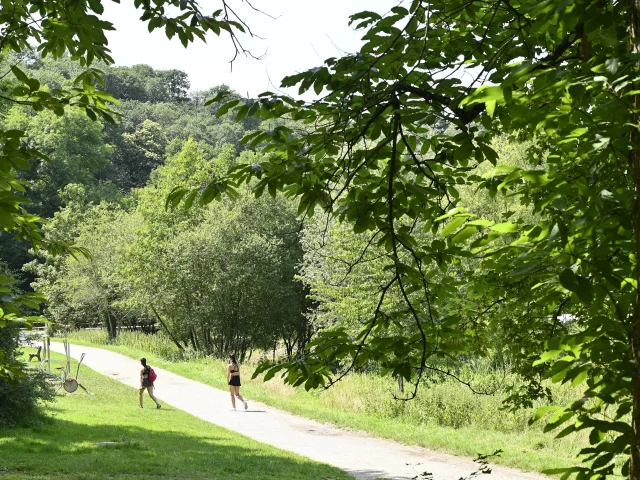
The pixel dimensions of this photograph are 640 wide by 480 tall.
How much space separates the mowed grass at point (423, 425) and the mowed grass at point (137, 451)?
2382 mm

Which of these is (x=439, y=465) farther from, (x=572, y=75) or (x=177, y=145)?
(x=177, y=145)

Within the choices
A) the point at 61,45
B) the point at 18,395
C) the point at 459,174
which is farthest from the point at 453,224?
the point at 18,395

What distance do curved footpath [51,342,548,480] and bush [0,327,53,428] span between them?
3.73 m

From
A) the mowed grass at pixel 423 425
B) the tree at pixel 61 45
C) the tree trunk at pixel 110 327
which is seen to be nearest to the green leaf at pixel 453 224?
the tree at pixel 61 45

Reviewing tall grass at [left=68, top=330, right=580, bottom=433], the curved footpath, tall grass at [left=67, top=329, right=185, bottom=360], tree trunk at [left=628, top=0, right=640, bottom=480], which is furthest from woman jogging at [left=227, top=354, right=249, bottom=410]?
tree trunk at [left=628, top=0, right=640, bottom=480]

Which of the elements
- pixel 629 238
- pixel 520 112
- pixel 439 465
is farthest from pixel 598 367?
pixel 439 465

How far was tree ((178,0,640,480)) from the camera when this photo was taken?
7.09 feet

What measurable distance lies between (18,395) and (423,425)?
8120 millimetres

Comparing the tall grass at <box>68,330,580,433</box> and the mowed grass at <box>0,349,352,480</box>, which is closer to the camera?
the mowed grass at <box>0,349,352,480</box>

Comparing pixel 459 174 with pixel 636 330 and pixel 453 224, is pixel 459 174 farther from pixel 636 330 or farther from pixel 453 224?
pixel 636 330

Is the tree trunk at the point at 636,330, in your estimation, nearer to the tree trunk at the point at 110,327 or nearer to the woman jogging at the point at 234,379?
the woman jogging at the point at 234,379

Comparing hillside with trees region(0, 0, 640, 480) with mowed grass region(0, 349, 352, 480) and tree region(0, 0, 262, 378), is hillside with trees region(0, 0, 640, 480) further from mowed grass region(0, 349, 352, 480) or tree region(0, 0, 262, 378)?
mowed grass region(0, 349, 352, 480)

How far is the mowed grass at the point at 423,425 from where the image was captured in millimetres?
12133

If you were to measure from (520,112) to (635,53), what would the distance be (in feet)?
1.64
